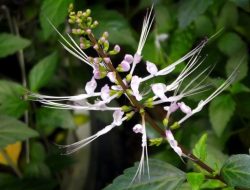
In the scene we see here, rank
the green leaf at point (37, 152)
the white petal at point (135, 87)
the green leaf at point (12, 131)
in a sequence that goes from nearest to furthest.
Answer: the white petal at point (135, 87) → the green leaf at point (12, 131) → the green leaf at point (37, 152)

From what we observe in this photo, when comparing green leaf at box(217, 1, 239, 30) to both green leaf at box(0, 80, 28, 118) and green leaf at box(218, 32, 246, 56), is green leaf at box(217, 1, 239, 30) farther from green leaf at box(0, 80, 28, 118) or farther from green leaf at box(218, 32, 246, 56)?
green leaf at box(0, 80, 28, 118)

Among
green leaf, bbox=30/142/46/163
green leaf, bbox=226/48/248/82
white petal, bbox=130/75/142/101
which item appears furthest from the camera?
green leaf, bbox=30/142/46/163

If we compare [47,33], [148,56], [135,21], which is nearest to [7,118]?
[47,33]

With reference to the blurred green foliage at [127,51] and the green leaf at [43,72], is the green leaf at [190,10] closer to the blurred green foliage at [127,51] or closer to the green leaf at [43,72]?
the blurred green foliage at [127,51]

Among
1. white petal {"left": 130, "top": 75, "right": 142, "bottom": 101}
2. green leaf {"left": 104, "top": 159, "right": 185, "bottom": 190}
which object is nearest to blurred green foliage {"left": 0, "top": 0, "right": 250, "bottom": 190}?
green leaf {"left": 104, "top": 159, "right": 185, "bottom": 190}

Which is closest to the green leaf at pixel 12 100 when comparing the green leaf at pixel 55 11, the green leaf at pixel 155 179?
the green leaf at pixel 55 11

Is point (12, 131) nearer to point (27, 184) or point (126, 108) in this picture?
point (27, 184)

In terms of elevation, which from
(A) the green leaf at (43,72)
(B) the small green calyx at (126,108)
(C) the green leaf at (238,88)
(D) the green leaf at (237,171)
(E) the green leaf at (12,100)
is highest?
(A) the green leaf at (43,72)
